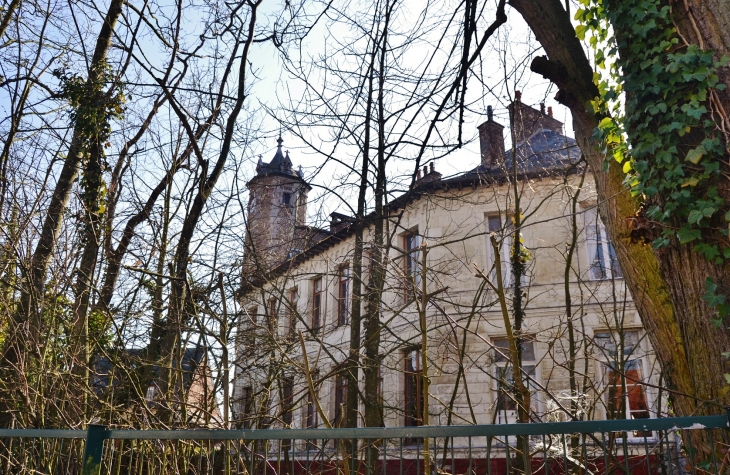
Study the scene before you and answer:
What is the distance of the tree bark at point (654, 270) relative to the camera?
11.9 feet

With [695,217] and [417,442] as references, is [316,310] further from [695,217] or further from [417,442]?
[695,217]

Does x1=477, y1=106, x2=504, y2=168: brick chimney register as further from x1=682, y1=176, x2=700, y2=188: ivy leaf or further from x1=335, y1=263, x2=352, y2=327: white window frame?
x1=682, y1=176, x2=700, y2=188: ivy leaf

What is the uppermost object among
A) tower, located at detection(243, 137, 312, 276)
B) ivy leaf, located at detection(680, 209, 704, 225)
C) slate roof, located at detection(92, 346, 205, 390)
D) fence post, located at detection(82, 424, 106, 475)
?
tower, located at detection(243, 137, 312, 276)

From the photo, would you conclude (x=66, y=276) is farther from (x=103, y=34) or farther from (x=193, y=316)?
(x=103, y=34)

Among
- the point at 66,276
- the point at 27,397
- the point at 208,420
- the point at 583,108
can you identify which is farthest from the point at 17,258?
the point at 583,108

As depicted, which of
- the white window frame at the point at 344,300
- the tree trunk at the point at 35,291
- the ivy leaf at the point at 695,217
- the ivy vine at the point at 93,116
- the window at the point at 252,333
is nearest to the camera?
the ivy leaf at the point at 695,217

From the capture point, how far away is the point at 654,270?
164 inches

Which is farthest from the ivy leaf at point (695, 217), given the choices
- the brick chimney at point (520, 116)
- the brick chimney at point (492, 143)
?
the brick chimney at point (520, 116)

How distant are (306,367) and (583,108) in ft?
9.86

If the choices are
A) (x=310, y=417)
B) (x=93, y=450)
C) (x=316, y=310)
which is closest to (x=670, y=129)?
(x=93, y=450)

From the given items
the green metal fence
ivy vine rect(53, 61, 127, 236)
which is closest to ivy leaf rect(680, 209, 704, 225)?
the green metal fence

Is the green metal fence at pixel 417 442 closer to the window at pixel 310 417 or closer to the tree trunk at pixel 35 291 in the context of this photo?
the window at pixel 310 417

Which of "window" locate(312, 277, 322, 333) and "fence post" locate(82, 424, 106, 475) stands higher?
"window" locate(312, 277, 322, 333)

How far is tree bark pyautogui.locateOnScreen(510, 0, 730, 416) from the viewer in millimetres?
3621
